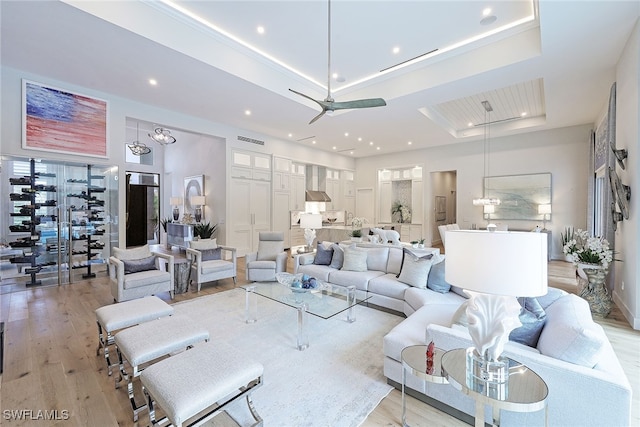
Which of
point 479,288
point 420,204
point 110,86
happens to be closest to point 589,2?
point 479,288

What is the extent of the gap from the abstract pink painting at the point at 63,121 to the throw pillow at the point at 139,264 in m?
2.70

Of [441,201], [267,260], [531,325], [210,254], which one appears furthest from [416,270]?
[441,201]

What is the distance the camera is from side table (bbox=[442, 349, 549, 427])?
128cm

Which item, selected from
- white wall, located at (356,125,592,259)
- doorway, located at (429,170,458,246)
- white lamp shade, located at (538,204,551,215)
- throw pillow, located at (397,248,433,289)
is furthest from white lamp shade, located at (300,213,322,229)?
white lamp shade, located at (538,204,551,215)

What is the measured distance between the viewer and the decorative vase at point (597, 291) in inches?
148

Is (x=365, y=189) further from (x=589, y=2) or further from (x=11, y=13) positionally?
(x=11, y=13)

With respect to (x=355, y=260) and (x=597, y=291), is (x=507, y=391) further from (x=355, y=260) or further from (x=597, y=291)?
(x=597, y=291)

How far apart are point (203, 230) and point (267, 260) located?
3194mm

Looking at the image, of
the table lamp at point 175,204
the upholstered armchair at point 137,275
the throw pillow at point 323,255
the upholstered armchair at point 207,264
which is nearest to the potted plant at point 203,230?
the table lamp at point 175,204

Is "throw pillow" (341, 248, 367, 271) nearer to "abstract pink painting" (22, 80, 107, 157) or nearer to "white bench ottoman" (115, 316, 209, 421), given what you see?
"white bench ottoman" (115, 316, 209, 421)

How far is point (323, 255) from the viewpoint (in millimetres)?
4859

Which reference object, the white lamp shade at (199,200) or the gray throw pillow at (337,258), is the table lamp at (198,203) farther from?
the gray throw pillow at (337,258)

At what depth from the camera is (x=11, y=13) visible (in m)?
3.19

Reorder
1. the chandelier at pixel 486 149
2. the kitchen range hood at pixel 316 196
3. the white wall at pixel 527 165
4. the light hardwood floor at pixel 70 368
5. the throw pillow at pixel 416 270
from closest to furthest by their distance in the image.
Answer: the light hardwood floor at pixel 70 368, the throw pillow at pixel 416 270, the chandelier at pixel 486 149, the white wall at pixel 527 165, the kitchen range hood at pixel 316 196
